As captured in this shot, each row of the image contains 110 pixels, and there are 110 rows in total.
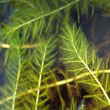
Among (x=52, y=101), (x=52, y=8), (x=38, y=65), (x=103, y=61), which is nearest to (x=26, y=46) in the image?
(x=38, y=65)

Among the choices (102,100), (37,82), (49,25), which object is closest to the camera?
(102,100)

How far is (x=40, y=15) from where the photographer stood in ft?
4.59

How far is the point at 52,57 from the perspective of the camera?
146cm

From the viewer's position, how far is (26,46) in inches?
57.9

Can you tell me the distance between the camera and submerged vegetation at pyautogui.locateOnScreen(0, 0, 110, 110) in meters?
1.31

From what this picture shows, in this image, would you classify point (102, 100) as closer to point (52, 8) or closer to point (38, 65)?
point (38, 65)

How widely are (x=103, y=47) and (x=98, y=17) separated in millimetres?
241

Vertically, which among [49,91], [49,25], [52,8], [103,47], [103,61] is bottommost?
[49,91]

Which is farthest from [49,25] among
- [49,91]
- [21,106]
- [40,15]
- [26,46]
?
[21,106]

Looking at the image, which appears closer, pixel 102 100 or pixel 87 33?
pixel 102 100

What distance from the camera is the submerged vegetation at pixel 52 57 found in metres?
1.31

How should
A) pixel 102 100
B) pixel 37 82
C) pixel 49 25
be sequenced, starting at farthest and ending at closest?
1. pixel 49 25
2. pixel 37 82
3. pixel 102 100

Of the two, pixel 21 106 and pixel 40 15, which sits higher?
pixel 40 15

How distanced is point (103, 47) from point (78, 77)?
33cm
